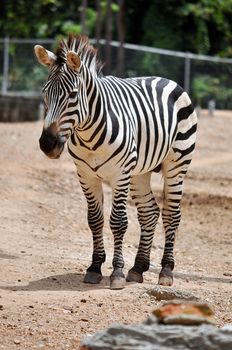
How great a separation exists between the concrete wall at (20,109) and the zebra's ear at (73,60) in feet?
53.0

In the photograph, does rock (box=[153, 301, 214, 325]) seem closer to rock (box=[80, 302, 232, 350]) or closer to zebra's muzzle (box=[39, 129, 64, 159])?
rock (box=[80, 302, 232, 350])

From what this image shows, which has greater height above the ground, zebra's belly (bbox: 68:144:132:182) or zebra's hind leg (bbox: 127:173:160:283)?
zebra's belly (bbox: 68:144:132:182)

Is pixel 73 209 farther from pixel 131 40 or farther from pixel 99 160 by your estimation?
pixel 131 40

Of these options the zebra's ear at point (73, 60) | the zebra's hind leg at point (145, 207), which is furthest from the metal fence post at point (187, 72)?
the zebra's ear at point (73, 60)

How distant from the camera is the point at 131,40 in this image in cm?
3544

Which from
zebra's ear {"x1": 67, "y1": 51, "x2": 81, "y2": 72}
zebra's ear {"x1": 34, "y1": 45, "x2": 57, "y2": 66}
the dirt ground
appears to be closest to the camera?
the dirt ground

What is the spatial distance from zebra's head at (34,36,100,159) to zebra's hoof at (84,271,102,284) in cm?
135

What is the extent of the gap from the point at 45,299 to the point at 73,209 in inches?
199

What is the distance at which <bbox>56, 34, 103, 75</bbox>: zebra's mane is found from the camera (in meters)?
8.06

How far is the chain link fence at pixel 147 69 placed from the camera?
84.7 feet

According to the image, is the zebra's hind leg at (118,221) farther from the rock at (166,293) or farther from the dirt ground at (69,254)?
the rock at (166,293)

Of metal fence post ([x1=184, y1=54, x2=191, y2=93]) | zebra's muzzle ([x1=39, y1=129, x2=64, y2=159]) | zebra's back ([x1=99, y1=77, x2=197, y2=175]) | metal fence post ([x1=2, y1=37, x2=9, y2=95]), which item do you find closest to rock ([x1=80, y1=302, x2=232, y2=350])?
zebra's muzzle ([x1=39, y1=129, x2=64, y2=159])

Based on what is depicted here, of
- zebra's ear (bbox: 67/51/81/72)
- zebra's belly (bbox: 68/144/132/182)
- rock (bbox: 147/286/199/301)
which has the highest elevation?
zebra's ear (bbox: 67/51/81/72)

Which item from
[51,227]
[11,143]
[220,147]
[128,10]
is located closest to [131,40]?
[128,10]
